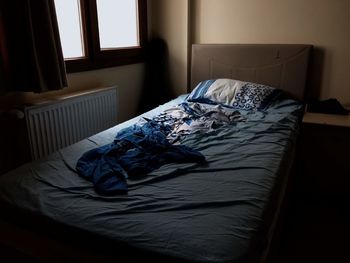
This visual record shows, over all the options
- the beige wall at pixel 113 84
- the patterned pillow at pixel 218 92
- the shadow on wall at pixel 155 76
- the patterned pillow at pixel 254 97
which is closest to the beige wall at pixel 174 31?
the shadow on wall at pixel 155 76

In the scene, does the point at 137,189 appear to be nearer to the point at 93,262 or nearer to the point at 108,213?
the point at 108,213

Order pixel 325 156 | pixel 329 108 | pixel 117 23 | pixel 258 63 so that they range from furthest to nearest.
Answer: pixel 117 23, pixel 258 63, pixel 329 108, pixel 325 156

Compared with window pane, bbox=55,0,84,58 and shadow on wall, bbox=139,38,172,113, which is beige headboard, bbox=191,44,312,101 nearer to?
shadow on wall, bbox=139,38,172,113

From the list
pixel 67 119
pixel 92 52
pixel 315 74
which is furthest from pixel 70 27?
pixel 315 74

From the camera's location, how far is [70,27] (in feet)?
8.09

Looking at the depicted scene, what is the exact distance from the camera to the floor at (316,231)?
174 centimetres

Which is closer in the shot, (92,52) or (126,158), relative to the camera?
(126,158)

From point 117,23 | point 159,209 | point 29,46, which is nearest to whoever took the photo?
point 159,209

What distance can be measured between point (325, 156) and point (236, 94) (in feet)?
2.88

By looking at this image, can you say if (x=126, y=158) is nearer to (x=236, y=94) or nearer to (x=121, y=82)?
(x=236, y=94)

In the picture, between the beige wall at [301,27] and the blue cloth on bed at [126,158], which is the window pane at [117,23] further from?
the blue cloth on bed at [126,158]

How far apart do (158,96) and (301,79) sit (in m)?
1.48

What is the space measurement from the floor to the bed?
544 mm

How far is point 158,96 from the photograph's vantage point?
3318 mm
